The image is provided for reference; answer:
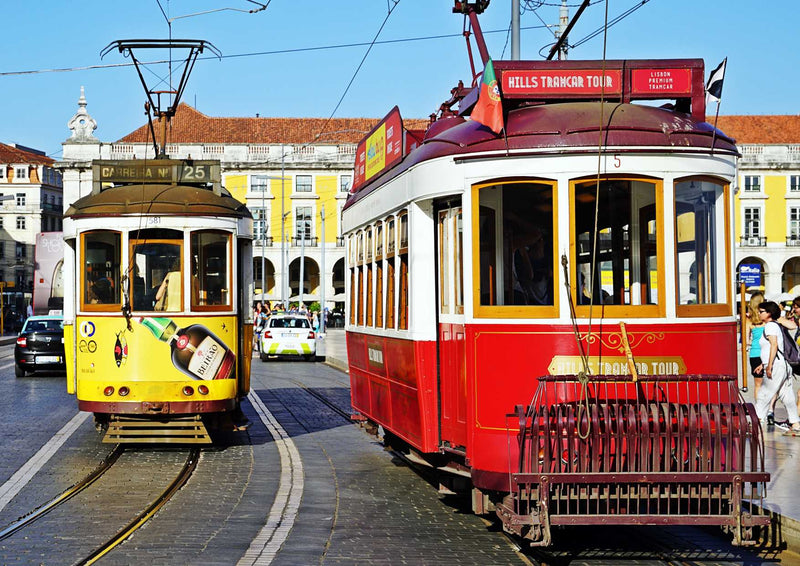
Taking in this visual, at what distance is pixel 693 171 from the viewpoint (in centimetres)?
841

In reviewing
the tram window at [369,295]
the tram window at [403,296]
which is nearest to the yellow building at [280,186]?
the tram window at [369,295]

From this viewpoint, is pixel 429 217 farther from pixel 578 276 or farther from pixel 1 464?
pixel 1 464

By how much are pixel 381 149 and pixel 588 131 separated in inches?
137

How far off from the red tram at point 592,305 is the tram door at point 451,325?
0.02 m

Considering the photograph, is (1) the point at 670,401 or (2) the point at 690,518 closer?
(2) the point at 690,518

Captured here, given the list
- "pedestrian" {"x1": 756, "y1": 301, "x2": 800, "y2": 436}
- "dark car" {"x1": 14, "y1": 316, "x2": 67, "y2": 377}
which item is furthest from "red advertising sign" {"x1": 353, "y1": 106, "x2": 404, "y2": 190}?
"dark car" {"x1": 14, "y1": 316, "x2": 67, "y2": 377}

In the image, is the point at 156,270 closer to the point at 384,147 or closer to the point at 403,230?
the point at 384,147

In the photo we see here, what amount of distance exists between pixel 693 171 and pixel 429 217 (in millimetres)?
2111

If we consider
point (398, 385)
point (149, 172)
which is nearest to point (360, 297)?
point (398, 385)

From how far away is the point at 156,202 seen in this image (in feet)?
45.5

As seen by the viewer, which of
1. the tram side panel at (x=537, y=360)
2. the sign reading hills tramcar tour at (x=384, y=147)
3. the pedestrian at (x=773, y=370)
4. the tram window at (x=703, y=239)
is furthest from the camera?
the pedestrian at (x=773, y=370)

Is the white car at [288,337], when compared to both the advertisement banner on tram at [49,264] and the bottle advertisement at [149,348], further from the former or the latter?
the bottle advertisement at [149,348]

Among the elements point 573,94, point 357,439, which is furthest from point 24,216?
point 573,94

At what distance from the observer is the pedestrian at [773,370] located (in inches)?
598
